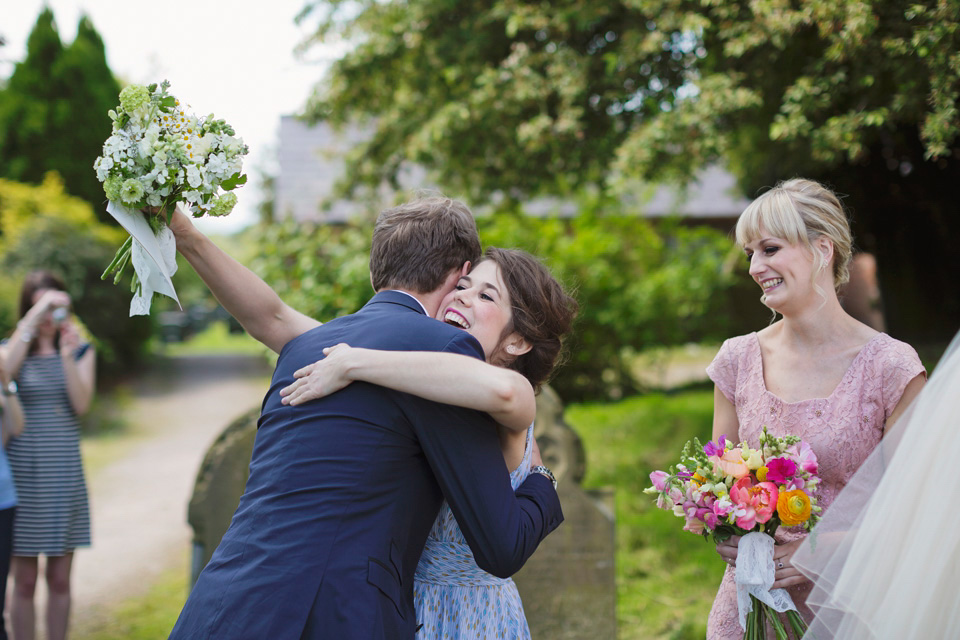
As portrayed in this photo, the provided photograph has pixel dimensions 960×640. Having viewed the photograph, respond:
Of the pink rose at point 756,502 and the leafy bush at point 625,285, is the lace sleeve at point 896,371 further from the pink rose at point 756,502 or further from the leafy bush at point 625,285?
the leafy bush at point 625,285

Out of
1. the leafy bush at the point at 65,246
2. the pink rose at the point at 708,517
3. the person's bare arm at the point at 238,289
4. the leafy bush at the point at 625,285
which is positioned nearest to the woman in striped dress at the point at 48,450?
the person's bare arm at the point at 238,289

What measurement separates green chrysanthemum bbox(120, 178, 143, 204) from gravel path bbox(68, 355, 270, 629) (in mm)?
4825

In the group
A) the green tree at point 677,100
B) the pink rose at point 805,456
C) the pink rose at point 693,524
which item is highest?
the green tree at point 677,100

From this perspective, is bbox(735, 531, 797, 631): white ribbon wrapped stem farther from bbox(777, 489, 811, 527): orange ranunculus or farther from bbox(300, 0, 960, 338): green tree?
bbox(300, 0, 960, 338): green tree

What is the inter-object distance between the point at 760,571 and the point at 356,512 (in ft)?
3.98

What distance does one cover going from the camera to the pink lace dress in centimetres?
239

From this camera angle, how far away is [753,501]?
225cm

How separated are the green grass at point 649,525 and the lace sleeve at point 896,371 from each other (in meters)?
0.84

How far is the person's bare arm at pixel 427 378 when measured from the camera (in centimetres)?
194

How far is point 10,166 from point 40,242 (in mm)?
4759

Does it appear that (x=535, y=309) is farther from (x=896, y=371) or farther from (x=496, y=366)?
(x=896, y=371)

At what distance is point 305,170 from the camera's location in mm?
18047

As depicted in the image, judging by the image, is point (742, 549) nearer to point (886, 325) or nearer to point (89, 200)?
point (886, 325)

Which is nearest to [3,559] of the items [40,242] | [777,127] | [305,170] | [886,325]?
[777,127]
